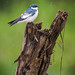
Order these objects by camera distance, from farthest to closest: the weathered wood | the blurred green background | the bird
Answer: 1. the blurred green background
2. the bird
3. the weathered wood

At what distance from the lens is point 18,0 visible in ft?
19.4

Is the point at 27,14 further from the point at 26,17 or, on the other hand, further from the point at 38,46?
the point at 38,46

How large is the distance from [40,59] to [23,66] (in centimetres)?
17

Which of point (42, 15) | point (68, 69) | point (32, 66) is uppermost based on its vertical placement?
point (32, 66)

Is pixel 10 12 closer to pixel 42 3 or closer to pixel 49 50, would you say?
pixel 42 3

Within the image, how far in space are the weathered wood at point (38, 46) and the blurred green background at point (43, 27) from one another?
2.00 m

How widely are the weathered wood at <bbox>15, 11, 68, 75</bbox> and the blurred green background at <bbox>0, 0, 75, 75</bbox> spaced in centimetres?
200

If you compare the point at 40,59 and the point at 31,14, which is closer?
the point at 40,59

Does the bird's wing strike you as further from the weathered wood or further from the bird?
the weathered wood

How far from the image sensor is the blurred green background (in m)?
4.94

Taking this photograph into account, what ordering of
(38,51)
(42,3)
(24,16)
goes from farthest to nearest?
(42,3) < (24,16) < (38,51)

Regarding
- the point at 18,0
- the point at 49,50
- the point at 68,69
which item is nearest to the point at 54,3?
the point at 18,0

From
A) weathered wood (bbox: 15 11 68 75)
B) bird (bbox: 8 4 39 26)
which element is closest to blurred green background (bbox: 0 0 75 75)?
bird (bbox: 8 4 39 26)

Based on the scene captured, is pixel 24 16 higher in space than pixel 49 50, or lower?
higher
